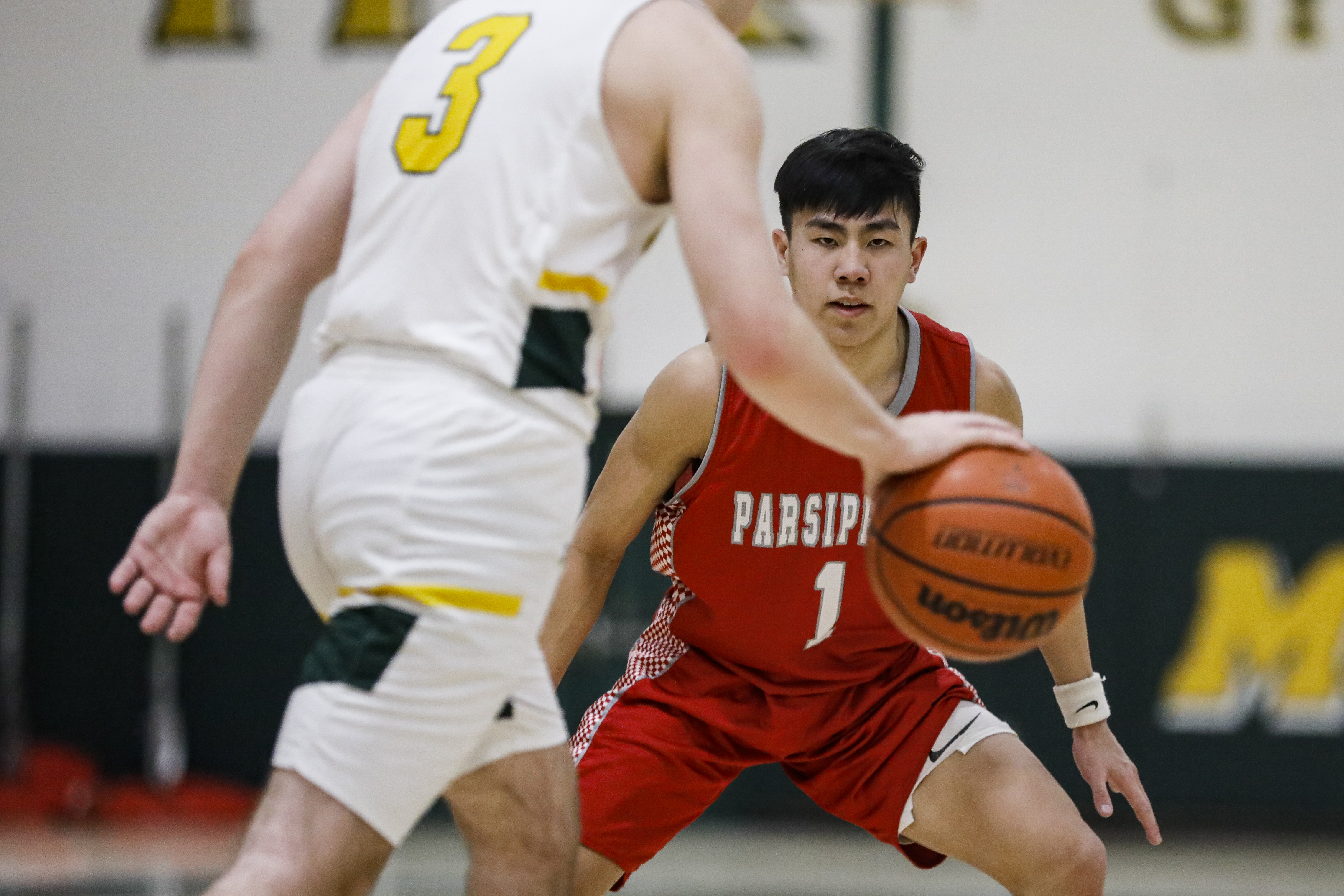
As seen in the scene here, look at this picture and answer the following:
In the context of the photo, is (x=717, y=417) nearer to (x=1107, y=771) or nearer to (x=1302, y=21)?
(x=1107, y=771)

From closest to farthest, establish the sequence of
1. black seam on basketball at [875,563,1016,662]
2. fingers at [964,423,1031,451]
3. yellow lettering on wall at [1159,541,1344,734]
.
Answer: fingers at [964,423,1031,451], black seam on basketball at [875,563,1016,662], yellow lettering on wall at [1159,541,1344,734]

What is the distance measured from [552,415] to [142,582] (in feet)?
1.98

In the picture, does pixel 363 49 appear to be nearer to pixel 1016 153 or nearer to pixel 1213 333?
pixel 1016 153

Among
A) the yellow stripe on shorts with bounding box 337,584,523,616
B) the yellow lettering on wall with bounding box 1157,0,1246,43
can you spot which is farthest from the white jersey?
the yellow lettering on wall with bounding box 1157,0,1246,43

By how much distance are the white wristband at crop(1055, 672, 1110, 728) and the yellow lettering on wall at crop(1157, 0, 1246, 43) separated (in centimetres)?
589

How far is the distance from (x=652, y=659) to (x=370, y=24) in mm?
5717

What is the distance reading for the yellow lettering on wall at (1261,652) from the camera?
7109 millimetres

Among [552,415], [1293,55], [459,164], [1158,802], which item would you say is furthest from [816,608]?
[1293,55]

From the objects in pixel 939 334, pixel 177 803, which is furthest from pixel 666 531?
pixel 177 803

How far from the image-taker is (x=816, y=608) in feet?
9.81

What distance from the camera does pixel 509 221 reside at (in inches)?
75.9

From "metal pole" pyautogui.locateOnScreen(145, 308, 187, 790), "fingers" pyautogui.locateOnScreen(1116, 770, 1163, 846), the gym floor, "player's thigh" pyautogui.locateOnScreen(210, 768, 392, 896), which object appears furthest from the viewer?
"metal pole" pyautogui.locateOnScreen(145, 308, 187, 790)

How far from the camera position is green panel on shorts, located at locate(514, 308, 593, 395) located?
192 centimetres

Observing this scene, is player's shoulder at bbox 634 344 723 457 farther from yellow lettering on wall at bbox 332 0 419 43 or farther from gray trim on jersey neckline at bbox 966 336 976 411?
yellow lettering on wall at bbox 332 0 419 43
